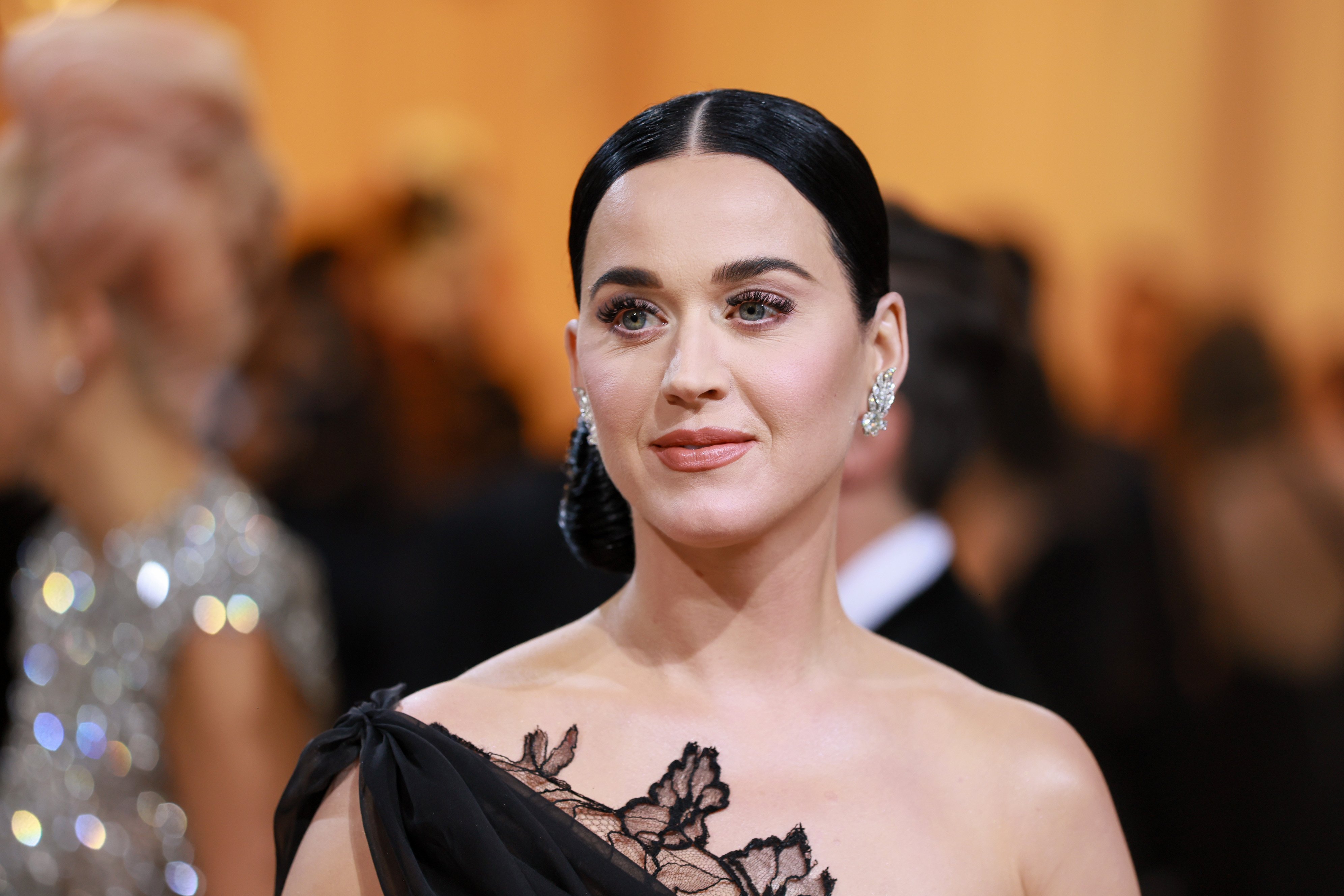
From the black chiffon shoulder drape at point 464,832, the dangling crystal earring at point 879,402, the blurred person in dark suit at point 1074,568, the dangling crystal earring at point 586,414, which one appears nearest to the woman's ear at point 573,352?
the dangling crystal earring at point 586,414

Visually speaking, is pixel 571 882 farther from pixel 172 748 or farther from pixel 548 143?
pixel 548 143

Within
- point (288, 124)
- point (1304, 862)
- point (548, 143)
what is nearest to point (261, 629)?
point (1304, 862)

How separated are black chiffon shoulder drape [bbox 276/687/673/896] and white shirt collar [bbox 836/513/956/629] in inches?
38.1

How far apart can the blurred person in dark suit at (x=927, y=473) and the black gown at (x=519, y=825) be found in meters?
0.87

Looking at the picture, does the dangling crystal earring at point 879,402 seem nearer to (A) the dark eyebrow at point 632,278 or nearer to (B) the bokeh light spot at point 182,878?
(A) the dark eyebrow at point 632,278

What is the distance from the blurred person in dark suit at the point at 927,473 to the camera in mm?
2457

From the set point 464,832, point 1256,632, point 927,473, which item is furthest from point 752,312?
point 1256,632

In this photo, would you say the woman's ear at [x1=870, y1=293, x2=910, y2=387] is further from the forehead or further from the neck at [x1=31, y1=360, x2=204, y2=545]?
the neck at [x1=31, y1=360, x2=204, y2=545]

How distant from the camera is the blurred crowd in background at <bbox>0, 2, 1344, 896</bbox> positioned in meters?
3.49

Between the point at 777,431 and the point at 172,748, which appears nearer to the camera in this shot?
the point at 777,431

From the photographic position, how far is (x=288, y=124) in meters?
5.58

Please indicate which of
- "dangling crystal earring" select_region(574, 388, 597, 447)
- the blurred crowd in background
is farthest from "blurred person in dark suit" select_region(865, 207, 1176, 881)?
"dangling crystal earring" select_region(574, 388, 597, 447)

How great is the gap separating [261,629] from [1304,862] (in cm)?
262

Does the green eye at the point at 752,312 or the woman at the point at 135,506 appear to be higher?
the green eye at the point at 752,312
